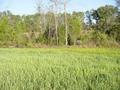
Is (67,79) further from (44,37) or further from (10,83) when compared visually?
(44,37)

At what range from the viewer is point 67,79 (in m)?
5.66

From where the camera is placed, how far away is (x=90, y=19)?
4678 centimetres

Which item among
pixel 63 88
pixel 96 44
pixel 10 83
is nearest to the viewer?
pixel 63 88

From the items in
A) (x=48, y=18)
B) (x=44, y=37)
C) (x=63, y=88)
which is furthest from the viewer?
(x=48, y=18)

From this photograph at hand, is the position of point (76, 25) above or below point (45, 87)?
above

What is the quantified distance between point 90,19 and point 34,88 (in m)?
42.6

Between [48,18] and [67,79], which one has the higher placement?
[48,18]

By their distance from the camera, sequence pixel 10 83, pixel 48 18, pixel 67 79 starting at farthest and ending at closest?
pixel 48 18 → pixel 67 79 → pixel 10 83

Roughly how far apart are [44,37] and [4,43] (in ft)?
14.0

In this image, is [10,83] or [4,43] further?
[4,43]

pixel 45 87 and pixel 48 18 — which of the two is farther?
pixel 48 18

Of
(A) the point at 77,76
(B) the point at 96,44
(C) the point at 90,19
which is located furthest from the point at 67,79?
(C) the point at 90,19

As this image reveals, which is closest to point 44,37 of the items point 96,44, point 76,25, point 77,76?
point 76,25

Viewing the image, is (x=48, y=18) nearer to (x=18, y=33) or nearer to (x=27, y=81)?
(x=18, y=33)
